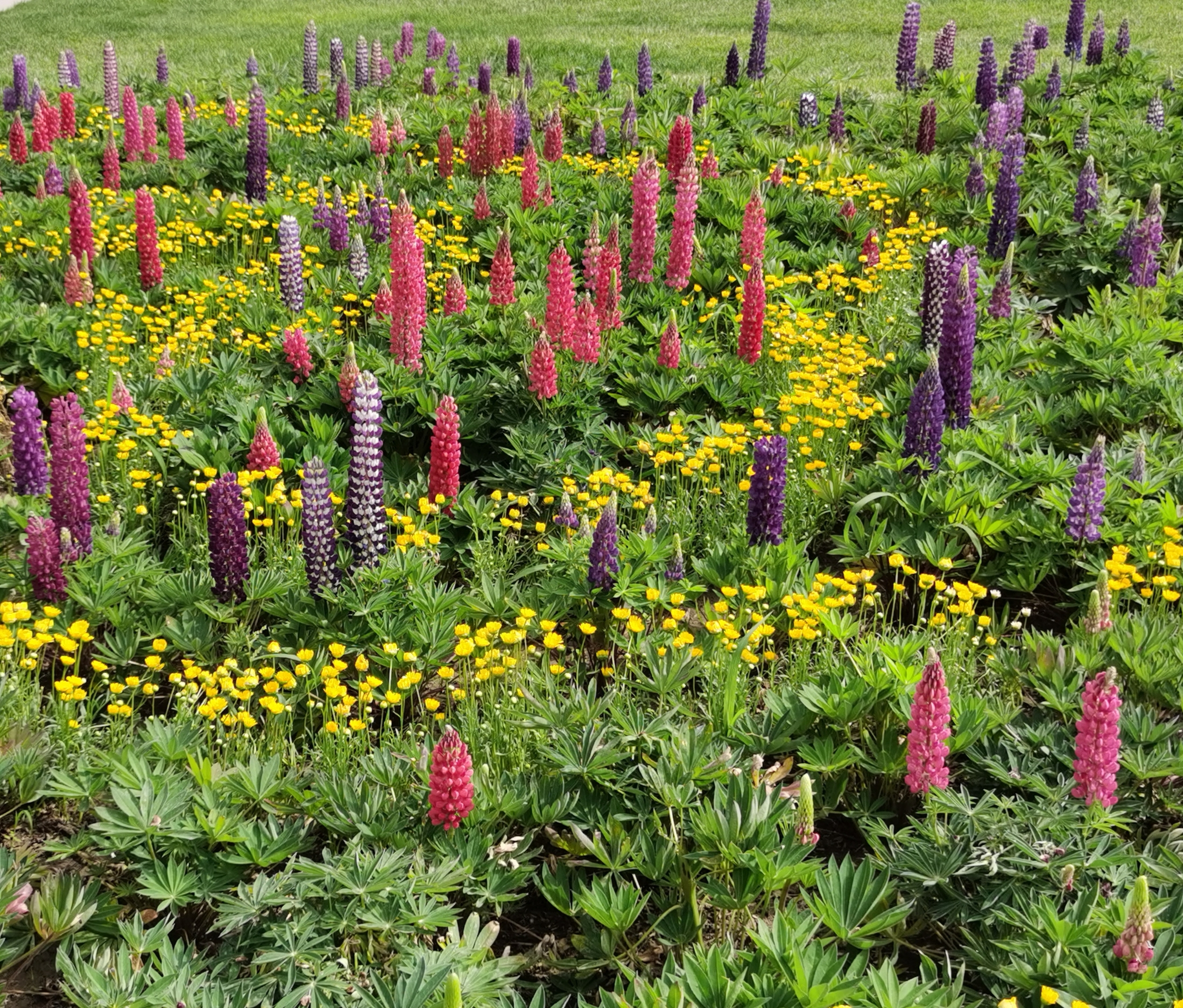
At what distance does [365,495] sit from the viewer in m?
5.02

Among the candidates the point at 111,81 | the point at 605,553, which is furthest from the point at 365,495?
the point at 111,81

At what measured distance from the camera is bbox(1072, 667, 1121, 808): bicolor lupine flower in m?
3.55

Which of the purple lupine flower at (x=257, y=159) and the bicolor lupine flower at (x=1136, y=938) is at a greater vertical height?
the purple lupine flower at (x=257, y=159)

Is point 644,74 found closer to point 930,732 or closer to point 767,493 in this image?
point 767,493

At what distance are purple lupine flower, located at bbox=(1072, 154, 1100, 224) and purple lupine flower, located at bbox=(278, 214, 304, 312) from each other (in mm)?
5116

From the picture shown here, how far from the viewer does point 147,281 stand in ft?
25.4

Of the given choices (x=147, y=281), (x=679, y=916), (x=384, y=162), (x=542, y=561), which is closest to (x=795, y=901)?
(x=679, y=916)

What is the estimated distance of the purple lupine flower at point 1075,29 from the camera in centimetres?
1144

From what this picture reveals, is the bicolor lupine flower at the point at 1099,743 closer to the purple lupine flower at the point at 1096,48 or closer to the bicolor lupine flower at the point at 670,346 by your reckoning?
the bicolor lupine flower at the point at 670,346

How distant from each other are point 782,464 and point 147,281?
183 inches

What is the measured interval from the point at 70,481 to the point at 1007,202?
586cm

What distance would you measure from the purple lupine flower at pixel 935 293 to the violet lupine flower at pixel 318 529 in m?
3.51

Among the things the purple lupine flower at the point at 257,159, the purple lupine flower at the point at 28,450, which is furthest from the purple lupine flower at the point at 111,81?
the purple lupine flower at the point at 28,450

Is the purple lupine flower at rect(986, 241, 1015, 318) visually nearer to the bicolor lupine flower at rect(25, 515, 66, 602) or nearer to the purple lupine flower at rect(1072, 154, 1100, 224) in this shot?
the purple lupine flower at rect(1072, 154, 1100, 224)
